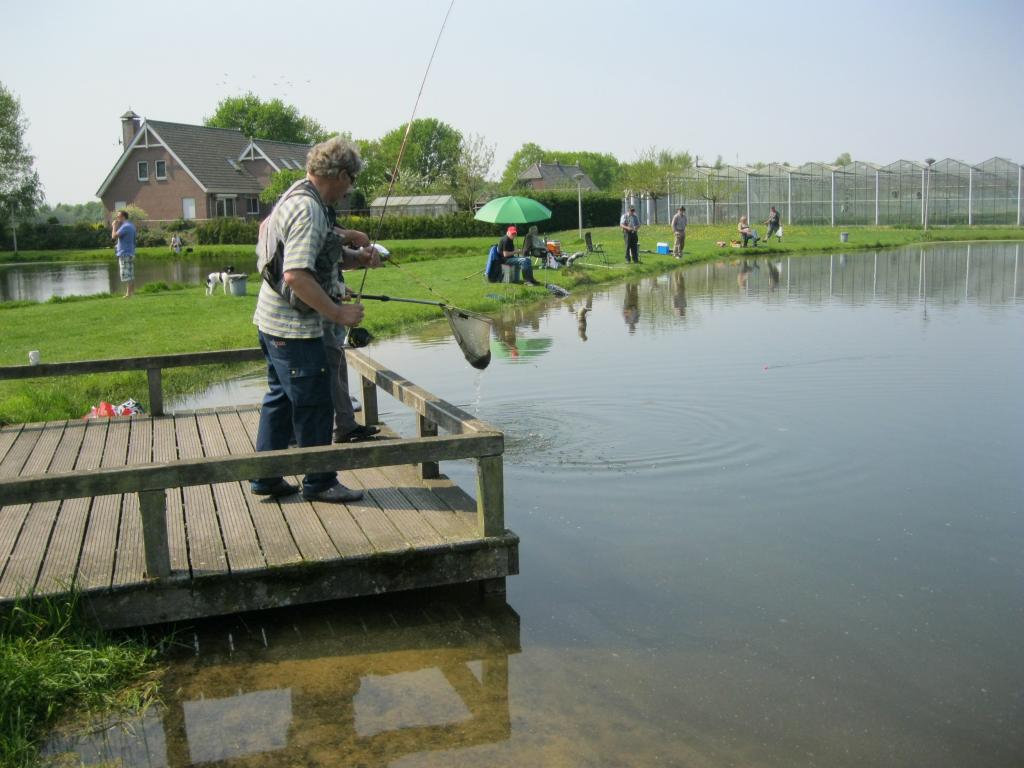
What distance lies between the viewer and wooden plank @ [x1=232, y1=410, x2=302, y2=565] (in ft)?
16.4

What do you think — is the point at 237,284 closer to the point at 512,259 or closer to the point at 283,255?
the point at 512,259

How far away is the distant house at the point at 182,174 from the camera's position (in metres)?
70.4

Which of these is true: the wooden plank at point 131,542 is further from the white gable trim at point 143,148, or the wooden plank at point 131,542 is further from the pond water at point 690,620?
the white gable trim at point 143,148

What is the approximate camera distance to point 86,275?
3806 centimetres

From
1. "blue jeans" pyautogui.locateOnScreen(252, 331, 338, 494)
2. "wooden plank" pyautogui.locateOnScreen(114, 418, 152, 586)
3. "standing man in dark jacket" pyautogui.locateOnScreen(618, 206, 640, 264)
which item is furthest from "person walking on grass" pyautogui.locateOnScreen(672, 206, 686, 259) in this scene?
"blue jeans" pyautogui.locateOnScreen(252, 331, 338, 494)

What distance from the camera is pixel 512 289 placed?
891 inches

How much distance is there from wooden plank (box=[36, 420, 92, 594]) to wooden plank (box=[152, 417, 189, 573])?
0.39 m

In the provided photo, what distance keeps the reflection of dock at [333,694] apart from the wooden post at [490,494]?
433 mm

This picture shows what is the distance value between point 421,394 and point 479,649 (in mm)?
1856

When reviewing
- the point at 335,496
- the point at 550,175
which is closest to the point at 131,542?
the point at 335,496

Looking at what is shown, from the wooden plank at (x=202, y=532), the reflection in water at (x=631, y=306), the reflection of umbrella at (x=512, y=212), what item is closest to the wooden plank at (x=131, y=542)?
the wooden plank at (x=202, y=532)

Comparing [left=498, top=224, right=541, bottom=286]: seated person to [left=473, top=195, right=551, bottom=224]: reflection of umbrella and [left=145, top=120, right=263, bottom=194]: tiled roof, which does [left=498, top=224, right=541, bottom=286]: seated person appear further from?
[left=145, top=120, right=263, bottom=194]: tiled roof

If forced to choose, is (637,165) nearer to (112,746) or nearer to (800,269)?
(800,269)

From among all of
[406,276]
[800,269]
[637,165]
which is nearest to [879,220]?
[637,165]
